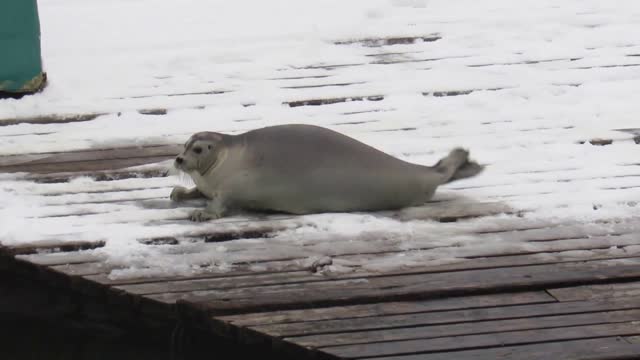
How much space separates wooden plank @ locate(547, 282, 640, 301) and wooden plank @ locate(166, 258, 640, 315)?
3 cm

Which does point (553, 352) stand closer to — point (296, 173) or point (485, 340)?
point (485, 340)

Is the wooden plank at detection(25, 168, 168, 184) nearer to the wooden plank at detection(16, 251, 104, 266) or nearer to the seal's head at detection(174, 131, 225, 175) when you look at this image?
the seal's head at detection(174, 131, 225, 175)

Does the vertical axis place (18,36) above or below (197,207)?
above

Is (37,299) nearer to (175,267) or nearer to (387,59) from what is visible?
(175,267)

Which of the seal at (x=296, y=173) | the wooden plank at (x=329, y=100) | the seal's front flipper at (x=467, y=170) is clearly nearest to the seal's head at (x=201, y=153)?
the seal at (x=296, y=173)

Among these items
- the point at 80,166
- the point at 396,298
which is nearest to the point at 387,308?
the point at 396,298

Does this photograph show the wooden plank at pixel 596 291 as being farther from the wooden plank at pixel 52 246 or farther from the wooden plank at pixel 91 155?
the wooden plank at pixel 91 155

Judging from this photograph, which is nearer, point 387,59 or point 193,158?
point 193,158

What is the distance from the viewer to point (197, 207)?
4.32 m

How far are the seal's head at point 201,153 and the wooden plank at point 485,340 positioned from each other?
110cm

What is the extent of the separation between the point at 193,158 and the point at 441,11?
293 cm

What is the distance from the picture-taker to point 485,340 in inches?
133

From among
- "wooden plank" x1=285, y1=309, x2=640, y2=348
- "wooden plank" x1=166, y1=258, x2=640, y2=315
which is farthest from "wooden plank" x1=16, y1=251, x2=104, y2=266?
"wooden plank" x1=285, y1=309, x2=640, y2=348

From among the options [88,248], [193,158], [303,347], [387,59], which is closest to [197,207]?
[193,158]
